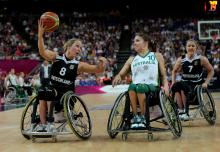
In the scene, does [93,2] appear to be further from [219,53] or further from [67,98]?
[67,98]

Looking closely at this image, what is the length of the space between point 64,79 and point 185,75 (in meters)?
2.42

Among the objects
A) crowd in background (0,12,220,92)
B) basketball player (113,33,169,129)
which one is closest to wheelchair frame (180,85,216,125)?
basketball player (113,33,169,129)

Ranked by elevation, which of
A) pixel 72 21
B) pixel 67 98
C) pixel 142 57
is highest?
pixel 72 21

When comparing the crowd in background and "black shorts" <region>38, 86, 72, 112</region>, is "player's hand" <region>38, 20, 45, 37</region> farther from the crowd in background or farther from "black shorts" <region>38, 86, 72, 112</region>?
the crowd in background

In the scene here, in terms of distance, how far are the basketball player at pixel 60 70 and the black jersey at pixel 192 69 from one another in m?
2.07

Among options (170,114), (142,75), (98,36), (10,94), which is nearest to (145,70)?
(142,75)

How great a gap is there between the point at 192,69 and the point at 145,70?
2.00 meters

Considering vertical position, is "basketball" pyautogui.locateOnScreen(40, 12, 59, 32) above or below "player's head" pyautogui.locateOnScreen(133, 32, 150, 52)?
above

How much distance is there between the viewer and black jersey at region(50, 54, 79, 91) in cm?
616

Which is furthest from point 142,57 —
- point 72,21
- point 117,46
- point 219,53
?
point 72,21

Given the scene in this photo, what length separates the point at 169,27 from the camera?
96.3 ft

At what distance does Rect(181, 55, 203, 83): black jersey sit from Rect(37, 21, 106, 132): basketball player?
2069 mm

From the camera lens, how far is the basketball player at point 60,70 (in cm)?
599

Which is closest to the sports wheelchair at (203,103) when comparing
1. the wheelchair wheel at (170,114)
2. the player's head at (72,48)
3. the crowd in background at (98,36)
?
the wheelchair wheel at (170,114)
